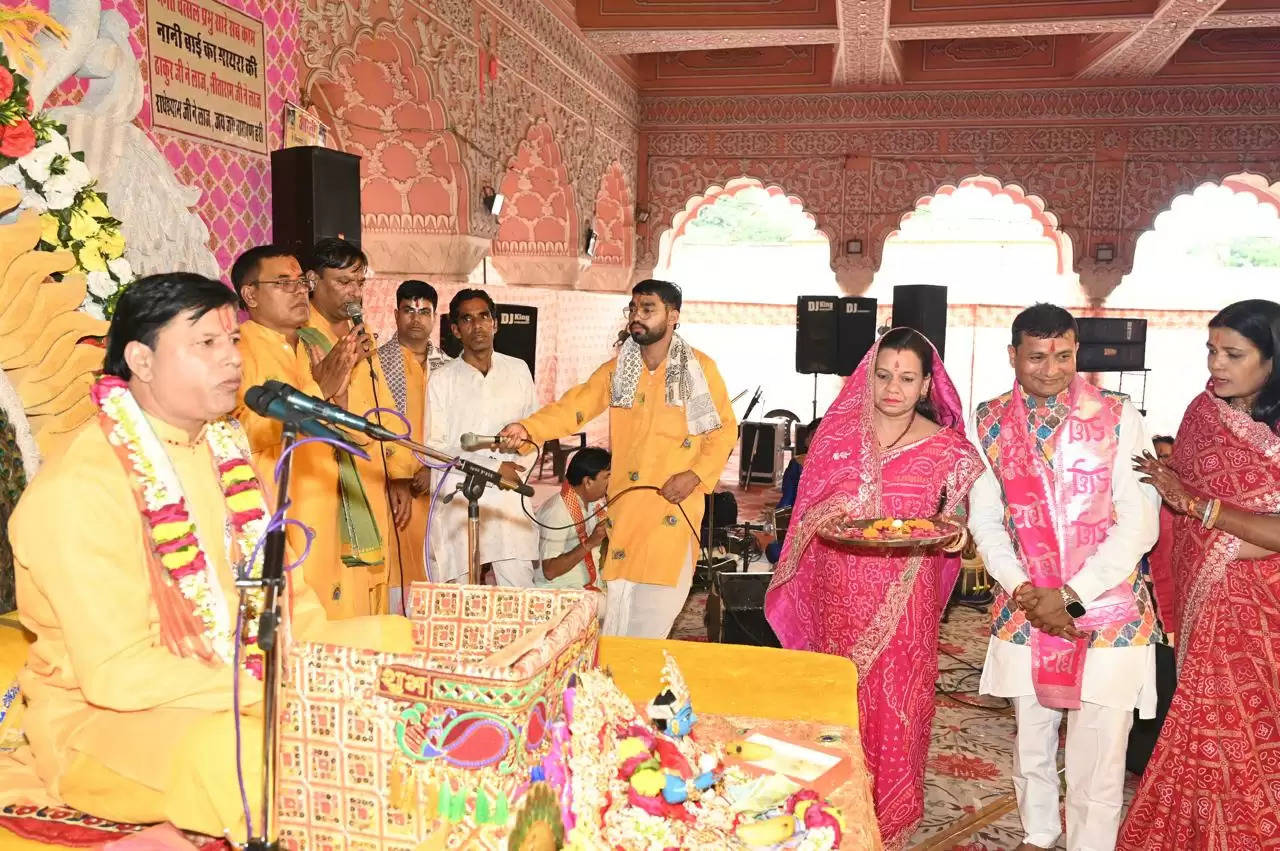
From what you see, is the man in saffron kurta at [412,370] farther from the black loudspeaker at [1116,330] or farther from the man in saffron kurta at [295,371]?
the black loudspeaker at [1116,330]

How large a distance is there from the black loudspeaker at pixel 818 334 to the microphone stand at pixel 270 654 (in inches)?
298

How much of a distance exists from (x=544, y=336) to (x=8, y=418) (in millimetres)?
6517

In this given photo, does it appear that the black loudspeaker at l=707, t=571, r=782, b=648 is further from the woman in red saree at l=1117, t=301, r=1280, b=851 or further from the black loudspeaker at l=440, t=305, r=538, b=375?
the black loudspeaker at l=440, t=305, r=538, b=375

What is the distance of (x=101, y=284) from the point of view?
2.82 meters

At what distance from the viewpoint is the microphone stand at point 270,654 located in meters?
1.37

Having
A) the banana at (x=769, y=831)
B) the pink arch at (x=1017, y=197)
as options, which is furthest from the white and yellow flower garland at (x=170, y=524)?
the pink arch at (x=1017, y=197)

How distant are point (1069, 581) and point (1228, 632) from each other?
47cm

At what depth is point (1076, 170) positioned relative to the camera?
9.95 metres

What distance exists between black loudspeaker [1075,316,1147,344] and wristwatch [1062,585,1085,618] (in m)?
6.83

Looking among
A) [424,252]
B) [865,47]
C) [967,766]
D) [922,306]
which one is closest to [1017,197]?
[865,47]

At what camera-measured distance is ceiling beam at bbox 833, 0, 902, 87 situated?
24.4 feet

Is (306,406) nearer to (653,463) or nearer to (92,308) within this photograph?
(92,308)

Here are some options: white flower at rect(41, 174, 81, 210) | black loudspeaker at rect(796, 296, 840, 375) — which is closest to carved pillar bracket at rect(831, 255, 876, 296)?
black loudspeaker at rect(796, 296, 840, 375)

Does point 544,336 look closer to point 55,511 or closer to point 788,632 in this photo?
point 788,632
